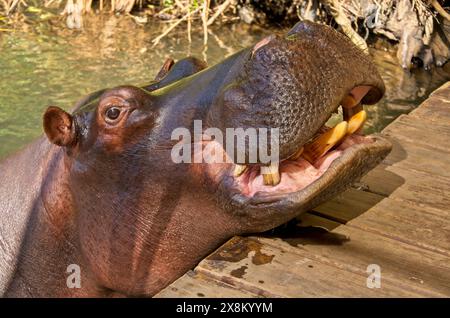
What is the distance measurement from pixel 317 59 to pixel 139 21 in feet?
29.8

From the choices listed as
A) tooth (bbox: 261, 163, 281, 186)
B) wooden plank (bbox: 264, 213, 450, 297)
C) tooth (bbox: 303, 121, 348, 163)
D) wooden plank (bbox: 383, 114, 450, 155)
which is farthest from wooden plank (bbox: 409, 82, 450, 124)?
tooth (bbox: 261, 163, 281, 186)

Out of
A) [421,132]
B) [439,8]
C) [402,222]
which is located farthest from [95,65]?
[402,222]

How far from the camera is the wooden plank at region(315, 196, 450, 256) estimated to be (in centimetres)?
310

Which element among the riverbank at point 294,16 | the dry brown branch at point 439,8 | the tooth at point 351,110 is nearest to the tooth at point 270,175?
the tooth at point 351,110

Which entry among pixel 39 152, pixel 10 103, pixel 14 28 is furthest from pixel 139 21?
pixel 39 152

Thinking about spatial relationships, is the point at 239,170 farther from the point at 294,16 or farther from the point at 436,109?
the point at 294,16

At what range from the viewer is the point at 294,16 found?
11789 mm

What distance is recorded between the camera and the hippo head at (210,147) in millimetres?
2516

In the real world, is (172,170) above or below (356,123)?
below

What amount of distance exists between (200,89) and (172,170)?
0.32 meters

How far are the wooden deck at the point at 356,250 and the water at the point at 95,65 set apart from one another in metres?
3.86

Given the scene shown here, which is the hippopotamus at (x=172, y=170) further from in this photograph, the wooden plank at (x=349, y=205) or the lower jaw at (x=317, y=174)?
the wooden plank at (x=349, y=205)

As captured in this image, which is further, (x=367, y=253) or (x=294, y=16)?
(x=294, y=16)
